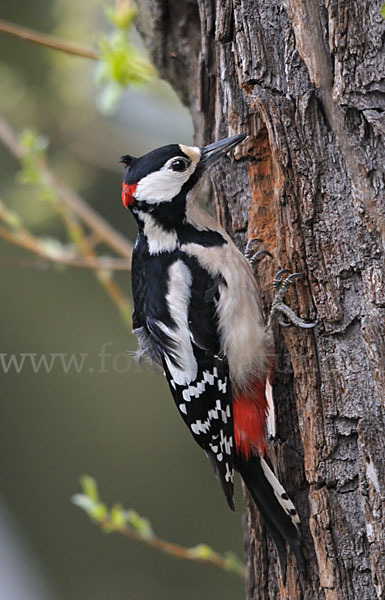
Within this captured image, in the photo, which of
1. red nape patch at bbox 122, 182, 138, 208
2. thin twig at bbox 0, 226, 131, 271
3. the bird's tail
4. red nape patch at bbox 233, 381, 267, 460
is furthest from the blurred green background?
the bird's tail

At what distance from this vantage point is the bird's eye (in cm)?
253

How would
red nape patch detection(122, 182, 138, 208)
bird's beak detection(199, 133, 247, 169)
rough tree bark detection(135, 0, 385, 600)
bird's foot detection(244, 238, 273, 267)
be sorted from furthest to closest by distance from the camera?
red nape patch detection(122, 182, 138, 208)
bird's foot detection(244, 238, 273, 267)
bird's beak detection(199, 133, 247, 169)
rough tree bark detection(135, 0, 385, 600)

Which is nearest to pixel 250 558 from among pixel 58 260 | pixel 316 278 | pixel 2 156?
pixel 316 278

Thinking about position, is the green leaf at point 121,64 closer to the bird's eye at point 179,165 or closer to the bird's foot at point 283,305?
the bird's eye at point 179,165

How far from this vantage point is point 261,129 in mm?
2344

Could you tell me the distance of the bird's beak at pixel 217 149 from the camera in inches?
92.5

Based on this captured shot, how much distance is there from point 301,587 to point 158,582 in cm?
341

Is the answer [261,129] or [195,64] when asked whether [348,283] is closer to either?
[261,129]

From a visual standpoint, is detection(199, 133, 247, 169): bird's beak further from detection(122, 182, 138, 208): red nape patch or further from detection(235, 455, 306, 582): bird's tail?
detection(235, 455, 306, 582): bird's tail

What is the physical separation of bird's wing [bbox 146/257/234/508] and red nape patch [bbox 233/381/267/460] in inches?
1.7

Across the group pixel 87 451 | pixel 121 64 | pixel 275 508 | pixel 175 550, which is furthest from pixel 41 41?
pixel 87 451

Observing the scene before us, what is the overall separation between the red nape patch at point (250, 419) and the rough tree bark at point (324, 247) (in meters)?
0.05

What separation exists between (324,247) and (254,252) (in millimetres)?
469

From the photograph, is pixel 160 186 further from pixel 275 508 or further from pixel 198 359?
pixel 275 508
